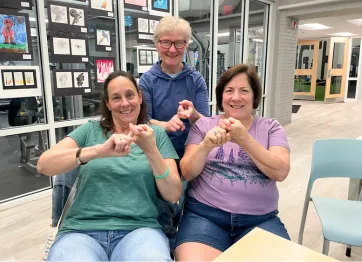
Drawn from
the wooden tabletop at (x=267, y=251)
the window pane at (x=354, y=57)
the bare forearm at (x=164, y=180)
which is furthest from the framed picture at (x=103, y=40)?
the window pane at (x=354, y=57)

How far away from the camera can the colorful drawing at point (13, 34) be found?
275 cm

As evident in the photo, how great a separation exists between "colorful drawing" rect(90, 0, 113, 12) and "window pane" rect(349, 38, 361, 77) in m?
11.6

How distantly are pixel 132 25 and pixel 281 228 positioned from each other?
315 centimetres

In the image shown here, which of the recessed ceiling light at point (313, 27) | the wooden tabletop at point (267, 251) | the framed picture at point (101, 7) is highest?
the recessed ceiling light at point (313, 27)

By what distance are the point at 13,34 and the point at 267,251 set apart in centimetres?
296

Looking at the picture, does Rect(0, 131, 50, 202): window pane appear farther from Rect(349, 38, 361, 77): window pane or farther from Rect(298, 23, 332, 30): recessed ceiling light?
Rect(349, 38, 361, 77): window pane

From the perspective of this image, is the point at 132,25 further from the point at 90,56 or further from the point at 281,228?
the point at 281,228

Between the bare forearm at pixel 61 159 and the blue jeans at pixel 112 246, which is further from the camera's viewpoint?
the bare forearm at pixel 61 159

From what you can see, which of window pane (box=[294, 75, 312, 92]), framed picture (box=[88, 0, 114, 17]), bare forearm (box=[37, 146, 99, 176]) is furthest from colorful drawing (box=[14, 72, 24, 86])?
window pane (box=[294, 75, 312, 92])

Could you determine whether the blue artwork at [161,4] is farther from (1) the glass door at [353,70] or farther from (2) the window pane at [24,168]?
(1) the glass door at [353,70]

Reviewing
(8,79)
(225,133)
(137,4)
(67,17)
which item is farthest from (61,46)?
(225,133)

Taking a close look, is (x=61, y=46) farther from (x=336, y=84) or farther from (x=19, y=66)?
(x=336, y=84)

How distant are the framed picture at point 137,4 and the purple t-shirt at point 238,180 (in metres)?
2.65

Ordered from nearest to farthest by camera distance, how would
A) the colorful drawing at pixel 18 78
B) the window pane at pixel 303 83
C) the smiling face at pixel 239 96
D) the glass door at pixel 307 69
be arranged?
1. the smiling face at pixel 239 96
2. the colorful drawing at pixel 18 78
3. the glass door at pixel 307 69
4. the window pane at pixel 303 83
